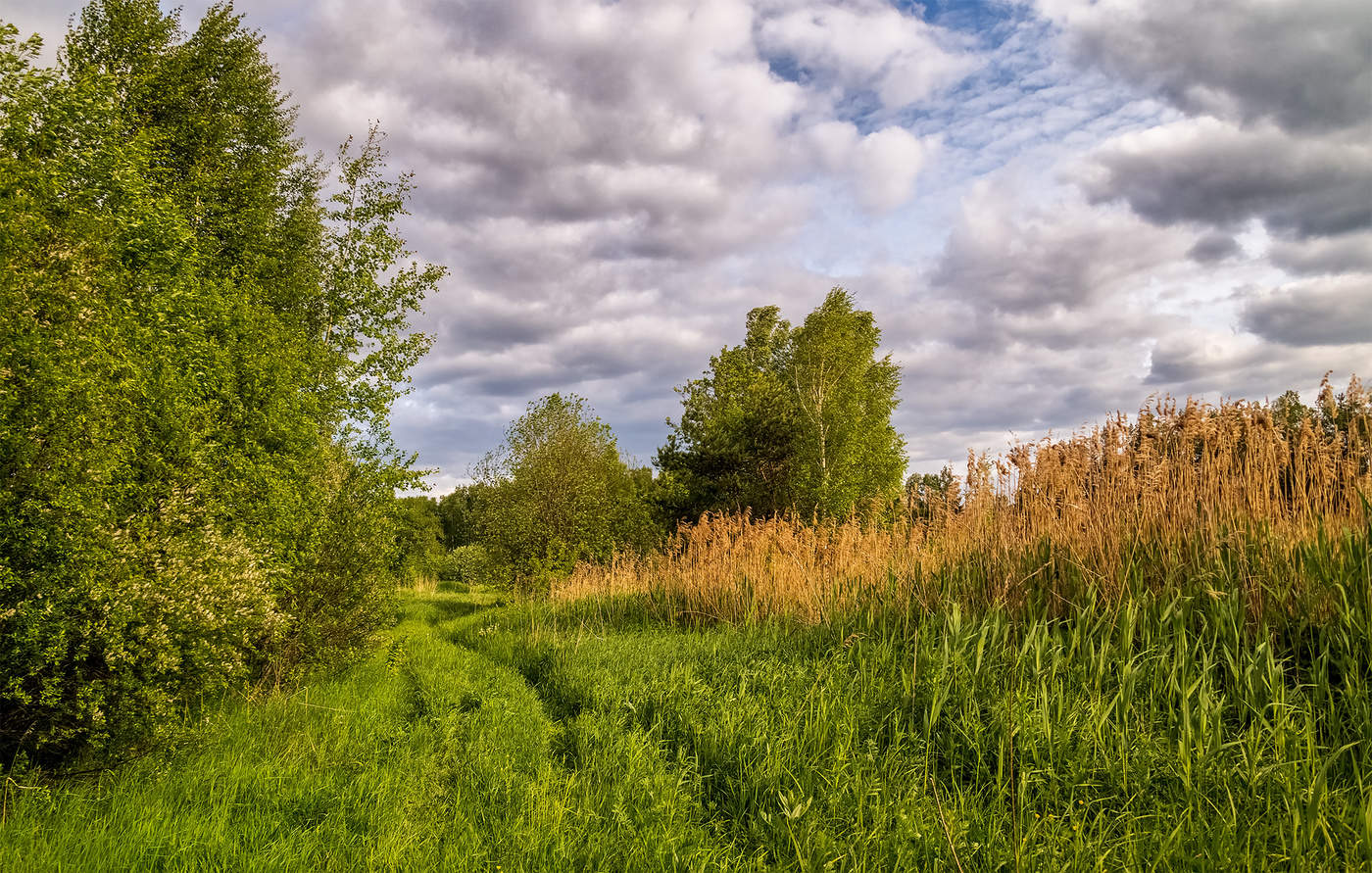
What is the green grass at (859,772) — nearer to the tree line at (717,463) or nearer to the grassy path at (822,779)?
the grassy path at (822,779)

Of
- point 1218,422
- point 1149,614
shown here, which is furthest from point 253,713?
point 1218,422

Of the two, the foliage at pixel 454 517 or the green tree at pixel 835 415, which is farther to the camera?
the foliage at pixel 454 517

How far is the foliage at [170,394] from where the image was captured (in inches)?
206

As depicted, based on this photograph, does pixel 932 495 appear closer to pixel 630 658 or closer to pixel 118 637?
pixel 630 658

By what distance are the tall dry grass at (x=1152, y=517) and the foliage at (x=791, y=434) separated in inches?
725

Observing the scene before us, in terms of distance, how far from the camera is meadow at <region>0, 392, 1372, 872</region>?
3469 millimetres

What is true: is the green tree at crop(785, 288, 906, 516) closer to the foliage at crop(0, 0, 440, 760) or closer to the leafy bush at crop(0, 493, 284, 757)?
the foliage at crop(0, 0, 440, 760)

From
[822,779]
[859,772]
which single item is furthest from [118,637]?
[859,772]

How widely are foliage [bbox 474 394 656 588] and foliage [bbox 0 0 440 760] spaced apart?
6.92 metres

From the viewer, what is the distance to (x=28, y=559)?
17.2 feet

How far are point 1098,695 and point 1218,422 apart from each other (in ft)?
10.7

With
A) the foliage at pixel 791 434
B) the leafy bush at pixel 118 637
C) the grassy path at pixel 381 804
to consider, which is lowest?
the grassy path at pixel 381 804

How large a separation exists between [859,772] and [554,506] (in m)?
19.6

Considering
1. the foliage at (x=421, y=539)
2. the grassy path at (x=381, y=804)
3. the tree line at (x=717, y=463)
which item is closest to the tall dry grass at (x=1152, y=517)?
the grassy path at (x=381, y=804)
